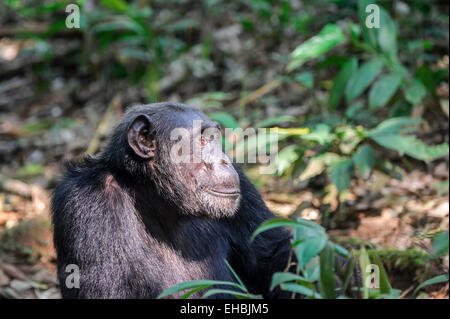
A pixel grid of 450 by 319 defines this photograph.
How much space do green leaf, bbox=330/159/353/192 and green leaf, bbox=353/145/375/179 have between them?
0.09 metres

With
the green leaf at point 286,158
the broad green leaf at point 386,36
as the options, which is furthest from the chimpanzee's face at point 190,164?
the broad green leaf at point 386,36

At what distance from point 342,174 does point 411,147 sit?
2.24ft

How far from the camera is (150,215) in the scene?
421 centimetres

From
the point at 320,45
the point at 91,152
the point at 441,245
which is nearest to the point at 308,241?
the point at 441,245

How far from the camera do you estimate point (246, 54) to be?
10258 millimetres

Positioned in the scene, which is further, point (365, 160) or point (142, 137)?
point (365, 160)

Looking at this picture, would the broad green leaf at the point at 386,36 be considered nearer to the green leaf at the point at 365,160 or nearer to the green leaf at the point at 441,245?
the green leaf at the point at 365,160

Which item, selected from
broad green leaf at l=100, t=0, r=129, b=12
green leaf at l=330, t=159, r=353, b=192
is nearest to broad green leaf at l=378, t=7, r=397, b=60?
green leaf at l=330, t=159, r=353, b=192

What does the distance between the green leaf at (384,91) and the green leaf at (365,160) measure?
2.28ft

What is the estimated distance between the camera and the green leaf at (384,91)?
19.5ft

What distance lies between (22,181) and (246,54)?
4.52 m

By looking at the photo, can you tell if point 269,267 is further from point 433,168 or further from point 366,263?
point 433,168

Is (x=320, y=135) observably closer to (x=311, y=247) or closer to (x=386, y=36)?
(x=386, y=36)

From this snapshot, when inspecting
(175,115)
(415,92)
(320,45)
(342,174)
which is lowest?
(342,174)
